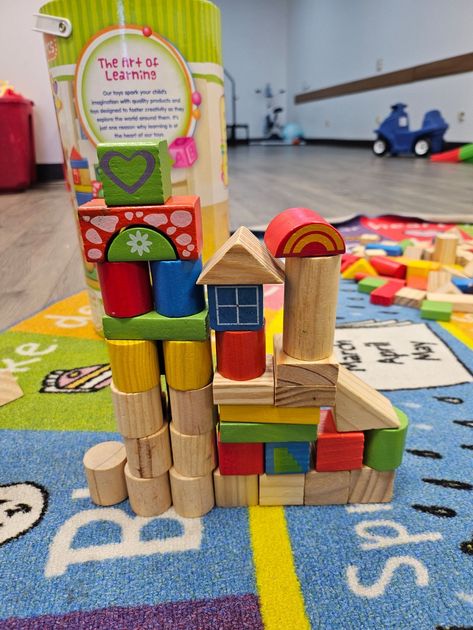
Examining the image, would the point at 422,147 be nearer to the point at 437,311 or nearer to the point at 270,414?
the point at 437,311

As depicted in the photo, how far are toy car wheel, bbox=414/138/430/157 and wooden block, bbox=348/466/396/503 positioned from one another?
11.6 ft

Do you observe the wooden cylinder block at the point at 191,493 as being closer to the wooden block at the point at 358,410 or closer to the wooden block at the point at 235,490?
the wooden block at the point at 235,490

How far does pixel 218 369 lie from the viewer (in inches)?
16.4

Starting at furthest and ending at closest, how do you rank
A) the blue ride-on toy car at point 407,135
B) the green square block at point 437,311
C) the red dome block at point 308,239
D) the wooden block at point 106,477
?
the blue ride-on toy car at point 407,135 < the green square block at point 437,311 < the wooden block at point 106,477 < the red dome block at point 308,239

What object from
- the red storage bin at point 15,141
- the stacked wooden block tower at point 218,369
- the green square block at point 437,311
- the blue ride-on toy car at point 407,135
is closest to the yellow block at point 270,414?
the stacked wooden block tower at point 218,369

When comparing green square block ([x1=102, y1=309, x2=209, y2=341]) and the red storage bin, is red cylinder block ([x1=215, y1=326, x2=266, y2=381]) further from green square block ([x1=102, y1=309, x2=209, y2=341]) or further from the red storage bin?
the red storage bin

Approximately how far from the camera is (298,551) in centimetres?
40

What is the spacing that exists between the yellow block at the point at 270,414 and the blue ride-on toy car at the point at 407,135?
346cm

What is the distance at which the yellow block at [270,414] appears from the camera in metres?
0.41

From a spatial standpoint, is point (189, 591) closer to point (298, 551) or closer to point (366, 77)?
point (298, 551)

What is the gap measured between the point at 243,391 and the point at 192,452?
0.08 metres

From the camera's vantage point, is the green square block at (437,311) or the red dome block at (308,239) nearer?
the red dome block at (308,239)

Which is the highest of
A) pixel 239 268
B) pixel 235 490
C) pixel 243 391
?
pixel 239 268

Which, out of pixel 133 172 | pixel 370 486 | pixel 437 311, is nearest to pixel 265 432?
pixel 370 486
